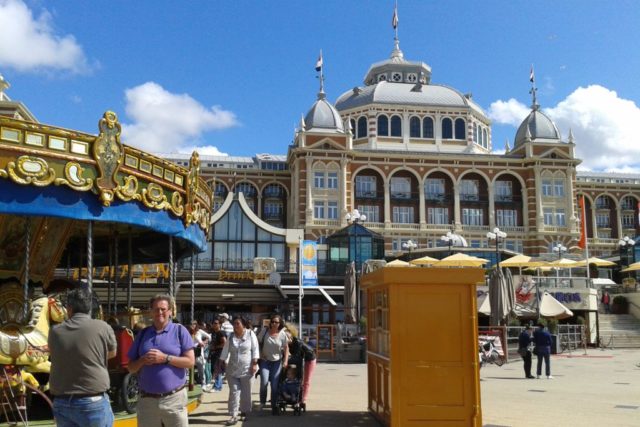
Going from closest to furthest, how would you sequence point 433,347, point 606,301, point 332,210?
A: point 433,347, point 606,301, point 332,210

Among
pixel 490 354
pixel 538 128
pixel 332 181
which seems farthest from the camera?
pixel 538 128

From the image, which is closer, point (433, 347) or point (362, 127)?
point (433, 347)

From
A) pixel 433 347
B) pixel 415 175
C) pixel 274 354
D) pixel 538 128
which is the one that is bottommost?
pixel 274 354

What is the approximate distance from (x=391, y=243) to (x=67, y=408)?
168 ft

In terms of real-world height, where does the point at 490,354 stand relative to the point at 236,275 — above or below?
below

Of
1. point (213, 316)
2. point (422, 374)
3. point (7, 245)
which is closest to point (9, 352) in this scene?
point (7, 245)

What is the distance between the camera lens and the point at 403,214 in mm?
58062

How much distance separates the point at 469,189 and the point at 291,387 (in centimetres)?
4948

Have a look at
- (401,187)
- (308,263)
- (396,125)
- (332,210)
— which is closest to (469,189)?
(401,187)

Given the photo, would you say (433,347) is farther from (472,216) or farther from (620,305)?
(472,216)

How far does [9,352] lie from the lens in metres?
9.56

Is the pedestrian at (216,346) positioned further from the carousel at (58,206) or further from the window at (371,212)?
the window at (371,212)

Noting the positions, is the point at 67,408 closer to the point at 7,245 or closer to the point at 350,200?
the point at 7,245

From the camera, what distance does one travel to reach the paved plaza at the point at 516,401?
1079 centimetres
